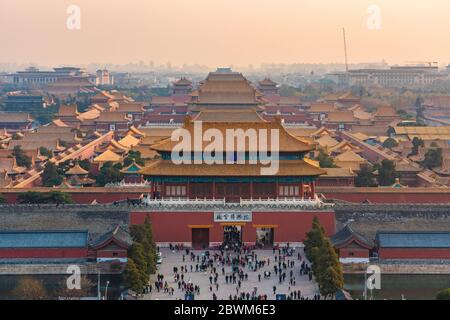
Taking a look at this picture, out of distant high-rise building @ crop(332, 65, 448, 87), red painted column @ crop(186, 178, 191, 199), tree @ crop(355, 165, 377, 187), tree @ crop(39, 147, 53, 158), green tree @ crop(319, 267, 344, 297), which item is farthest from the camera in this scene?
distant high-rise building @ crop(332, 65, 448, 87)

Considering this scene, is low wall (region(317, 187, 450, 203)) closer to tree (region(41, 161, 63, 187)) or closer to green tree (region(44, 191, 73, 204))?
green tree (region(44, 191, 73, 204))

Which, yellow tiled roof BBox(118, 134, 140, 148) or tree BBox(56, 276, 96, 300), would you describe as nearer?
tree BBox(56, 276, 96, 300)

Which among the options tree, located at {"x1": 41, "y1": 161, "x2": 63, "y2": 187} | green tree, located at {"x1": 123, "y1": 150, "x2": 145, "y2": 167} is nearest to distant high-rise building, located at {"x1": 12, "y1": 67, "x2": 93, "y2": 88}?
green tree, located at {"x1": 123, "y1": 150, "x2": 145, "y2": 167}

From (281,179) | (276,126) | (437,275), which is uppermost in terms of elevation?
(276,126)

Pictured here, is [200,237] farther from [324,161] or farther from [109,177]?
[324,161]
